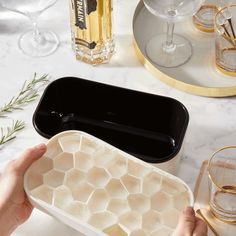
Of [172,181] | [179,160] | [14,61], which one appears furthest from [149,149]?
[14,61]

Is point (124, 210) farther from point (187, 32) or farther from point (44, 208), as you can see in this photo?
point (187, 32)

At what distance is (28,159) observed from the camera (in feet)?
2.84

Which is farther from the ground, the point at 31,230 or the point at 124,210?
Result: the point at 124,210

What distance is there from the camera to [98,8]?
1070 mm

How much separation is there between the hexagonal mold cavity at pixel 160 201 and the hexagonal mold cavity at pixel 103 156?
0.09 m

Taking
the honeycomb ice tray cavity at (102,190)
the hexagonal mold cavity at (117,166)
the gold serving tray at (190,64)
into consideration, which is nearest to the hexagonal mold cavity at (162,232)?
the honeycomb ice tray cavity at (102,190)

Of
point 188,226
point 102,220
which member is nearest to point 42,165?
point 102,220

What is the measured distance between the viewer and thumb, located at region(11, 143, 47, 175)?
865 millimetres

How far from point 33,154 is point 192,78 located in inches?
15.0

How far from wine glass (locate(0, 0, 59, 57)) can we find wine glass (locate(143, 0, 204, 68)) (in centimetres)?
19

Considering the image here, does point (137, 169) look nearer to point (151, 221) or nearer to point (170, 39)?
point (151, 221)

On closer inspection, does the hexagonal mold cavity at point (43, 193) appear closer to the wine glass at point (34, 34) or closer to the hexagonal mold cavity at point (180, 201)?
the hexagonal mold cavity at point (180, 201)

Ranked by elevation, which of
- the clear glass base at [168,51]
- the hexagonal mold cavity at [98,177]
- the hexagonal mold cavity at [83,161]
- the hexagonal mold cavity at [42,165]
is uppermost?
the hexagonal mold cavity at [42,165]

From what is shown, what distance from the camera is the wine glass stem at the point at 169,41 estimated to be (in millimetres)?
1135
